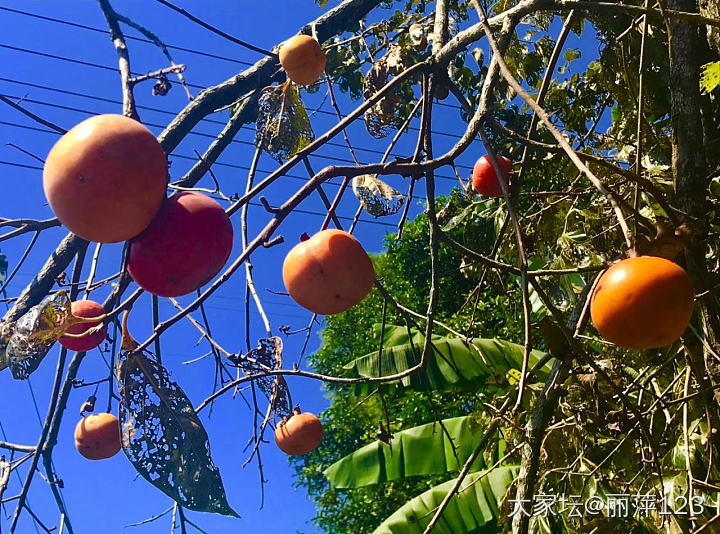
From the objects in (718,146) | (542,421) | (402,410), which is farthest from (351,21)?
(402,410)

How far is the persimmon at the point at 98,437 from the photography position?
189 centimetres

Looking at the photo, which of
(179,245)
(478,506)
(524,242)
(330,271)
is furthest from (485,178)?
(478,506)

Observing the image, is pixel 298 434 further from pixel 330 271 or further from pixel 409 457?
pixel 409 457

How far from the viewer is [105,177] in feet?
2.77

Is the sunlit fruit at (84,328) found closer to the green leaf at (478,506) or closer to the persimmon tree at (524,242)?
the persimmon tree at (524,242)

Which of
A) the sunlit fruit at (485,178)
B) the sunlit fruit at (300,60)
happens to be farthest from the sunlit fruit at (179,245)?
the sunlit fruit at (485,178)

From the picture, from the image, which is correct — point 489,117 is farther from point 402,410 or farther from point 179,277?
point 402,410

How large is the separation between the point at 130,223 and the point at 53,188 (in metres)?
0.11

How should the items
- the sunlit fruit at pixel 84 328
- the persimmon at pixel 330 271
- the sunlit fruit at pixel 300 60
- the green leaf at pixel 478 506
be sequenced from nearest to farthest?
the persimmon at pixel 330 271 → the sunlit fruit at pixel 84 328 → the sunlit fruit at pixel 300 60 → the green leaf at pixel 478 506

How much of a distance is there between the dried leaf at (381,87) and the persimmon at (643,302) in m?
Answer: 1.45

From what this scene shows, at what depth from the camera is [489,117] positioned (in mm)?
1352

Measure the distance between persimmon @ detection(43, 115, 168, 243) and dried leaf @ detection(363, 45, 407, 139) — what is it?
4.98 feet

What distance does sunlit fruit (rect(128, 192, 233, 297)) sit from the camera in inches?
36.7

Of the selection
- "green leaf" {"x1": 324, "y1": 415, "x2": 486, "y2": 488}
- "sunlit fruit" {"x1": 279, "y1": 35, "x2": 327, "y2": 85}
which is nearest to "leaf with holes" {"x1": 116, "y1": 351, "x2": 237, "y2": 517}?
"sunlit fruit" {"x1": 279, "y1": 35, "x2": 327, "y2": 85}
